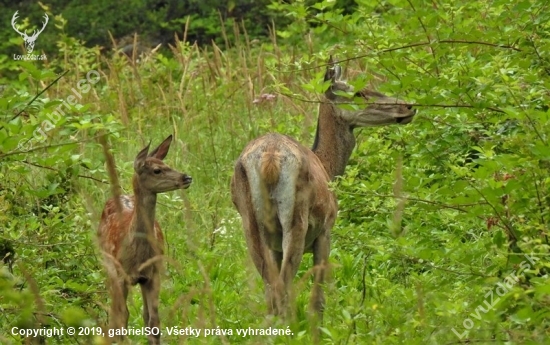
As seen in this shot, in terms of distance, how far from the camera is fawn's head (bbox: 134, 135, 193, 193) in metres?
7.86

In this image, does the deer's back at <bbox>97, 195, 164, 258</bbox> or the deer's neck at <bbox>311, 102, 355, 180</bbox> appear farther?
the deer's neck at <bbox>311, 102, 355, 180</bbox>

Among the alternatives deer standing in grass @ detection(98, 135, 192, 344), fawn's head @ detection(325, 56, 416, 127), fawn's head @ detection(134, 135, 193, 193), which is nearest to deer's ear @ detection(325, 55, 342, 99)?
fawn's head @ detection(325, 56, 416, 127)

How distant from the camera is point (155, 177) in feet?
25.9

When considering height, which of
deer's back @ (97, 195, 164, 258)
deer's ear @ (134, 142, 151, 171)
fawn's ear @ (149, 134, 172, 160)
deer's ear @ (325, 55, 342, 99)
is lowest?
deer's back @ (97, 195, 164, 258)

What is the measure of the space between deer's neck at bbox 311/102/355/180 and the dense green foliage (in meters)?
0.34

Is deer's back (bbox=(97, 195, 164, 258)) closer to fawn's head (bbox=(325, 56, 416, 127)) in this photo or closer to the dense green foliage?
the dense green foliage

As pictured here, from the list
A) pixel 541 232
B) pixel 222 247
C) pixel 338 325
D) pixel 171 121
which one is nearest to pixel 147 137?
pixel 171 121

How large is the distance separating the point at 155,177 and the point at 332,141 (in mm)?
1531

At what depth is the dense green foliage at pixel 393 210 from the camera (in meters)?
5.30

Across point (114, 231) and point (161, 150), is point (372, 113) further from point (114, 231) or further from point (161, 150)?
point (114, 231)

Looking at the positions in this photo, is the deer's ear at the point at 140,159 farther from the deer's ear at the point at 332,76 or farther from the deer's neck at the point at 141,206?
the deer's ear at the point at 332,76

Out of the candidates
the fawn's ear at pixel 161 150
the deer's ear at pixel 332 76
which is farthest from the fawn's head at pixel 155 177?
the deer's ear at pixel 332 76

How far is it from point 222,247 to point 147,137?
12.6 ft

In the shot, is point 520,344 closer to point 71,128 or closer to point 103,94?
point 71,128
